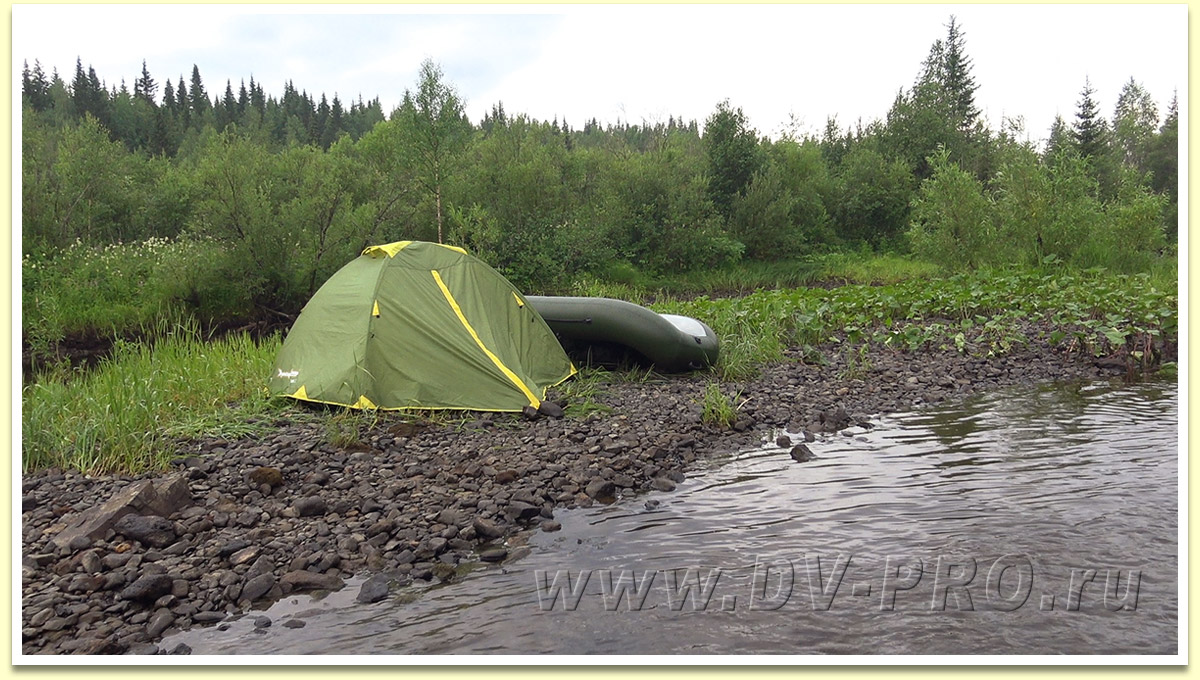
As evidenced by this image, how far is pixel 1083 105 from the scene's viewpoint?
110 ft

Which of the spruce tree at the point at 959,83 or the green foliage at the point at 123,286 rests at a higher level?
the spruce tree at the point at 959,83

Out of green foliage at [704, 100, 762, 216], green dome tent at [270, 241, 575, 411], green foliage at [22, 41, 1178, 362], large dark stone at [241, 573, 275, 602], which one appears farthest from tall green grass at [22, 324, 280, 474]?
green foliage at [704, 100, 762, 216]

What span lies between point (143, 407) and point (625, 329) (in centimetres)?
453

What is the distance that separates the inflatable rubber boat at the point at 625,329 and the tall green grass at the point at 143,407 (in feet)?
10.1

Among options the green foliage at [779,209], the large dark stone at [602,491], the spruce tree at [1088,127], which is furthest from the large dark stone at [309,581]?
the spruce tree at [1088,127]

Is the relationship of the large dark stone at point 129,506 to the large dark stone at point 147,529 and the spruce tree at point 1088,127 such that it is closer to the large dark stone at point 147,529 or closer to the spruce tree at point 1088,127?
the large dark stone at point 147,529

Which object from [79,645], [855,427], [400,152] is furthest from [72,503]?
[400,152]

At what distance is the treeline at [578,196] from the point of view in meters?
15.6

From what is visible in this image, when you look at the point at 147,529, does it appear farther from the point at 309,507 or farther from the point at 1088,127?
the point at 1088,127

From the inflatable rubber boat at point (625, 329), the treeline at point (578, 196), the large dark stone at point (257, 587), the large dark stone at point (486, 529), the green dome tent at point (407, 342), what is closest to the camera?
the large dark stone at point (257, 587)

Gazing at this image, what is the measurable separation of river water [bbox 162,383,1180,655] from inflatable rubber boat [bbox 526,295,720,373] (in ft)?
8.43

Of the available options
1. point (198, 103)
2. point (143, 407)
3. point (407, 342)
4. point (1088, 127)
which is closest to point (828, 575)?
point (407, 342)

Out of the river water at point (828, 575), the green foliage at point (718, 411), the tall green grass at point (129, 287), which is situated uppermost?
the tall green grass at point (129, 287)

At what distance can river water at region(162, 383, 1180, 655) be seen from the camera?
11.5ft
